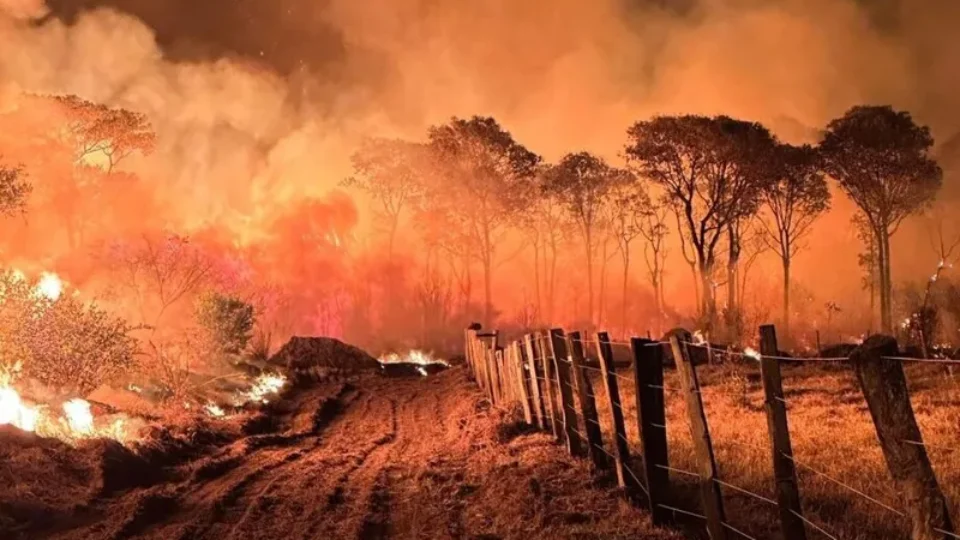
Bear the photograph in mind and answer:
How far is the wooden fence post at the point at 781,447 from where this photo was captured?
601 centimetres

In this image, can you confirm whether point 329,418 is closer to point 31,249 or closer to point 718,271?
point 31,249

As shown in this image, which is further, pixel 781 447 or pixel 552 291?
pixel 552 291

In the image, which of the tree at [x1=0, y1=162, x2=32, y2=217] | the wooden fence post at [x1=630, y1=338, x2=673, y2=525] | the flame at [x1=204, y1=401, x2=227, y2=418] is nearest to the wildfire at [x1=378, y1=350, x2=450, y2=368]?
the flame at [x1=204, y1=401, x2=227, y2=418]

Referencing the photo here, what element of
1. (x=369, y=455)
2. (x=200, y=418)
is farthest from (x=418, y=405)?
(x=369, y=455)

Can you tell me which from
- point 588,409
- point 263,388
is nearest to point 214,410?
point 263,388

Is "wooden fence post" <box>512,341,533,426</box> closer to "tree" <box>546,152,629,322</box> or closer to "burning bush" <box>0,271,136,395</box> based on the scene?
"burning bush" <box>0,271,136,395</box>

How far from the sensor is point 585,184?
48438 mm

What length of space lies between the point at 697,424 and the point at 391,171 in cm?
4253

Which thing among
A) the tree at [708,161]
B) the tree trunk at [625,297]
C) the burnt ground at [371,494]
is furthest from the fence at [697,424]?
the tree trunk at [625,297]

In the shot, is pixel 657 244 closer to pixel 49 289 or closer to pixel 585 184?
pixel 585 184

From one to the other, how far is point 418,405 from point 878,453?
14.8 m

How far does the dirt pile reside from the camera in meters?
33.9

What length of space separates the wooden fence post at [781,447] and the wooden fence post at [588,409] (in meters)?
4.85

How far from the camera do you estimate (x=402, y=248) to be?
5197 centimetres
